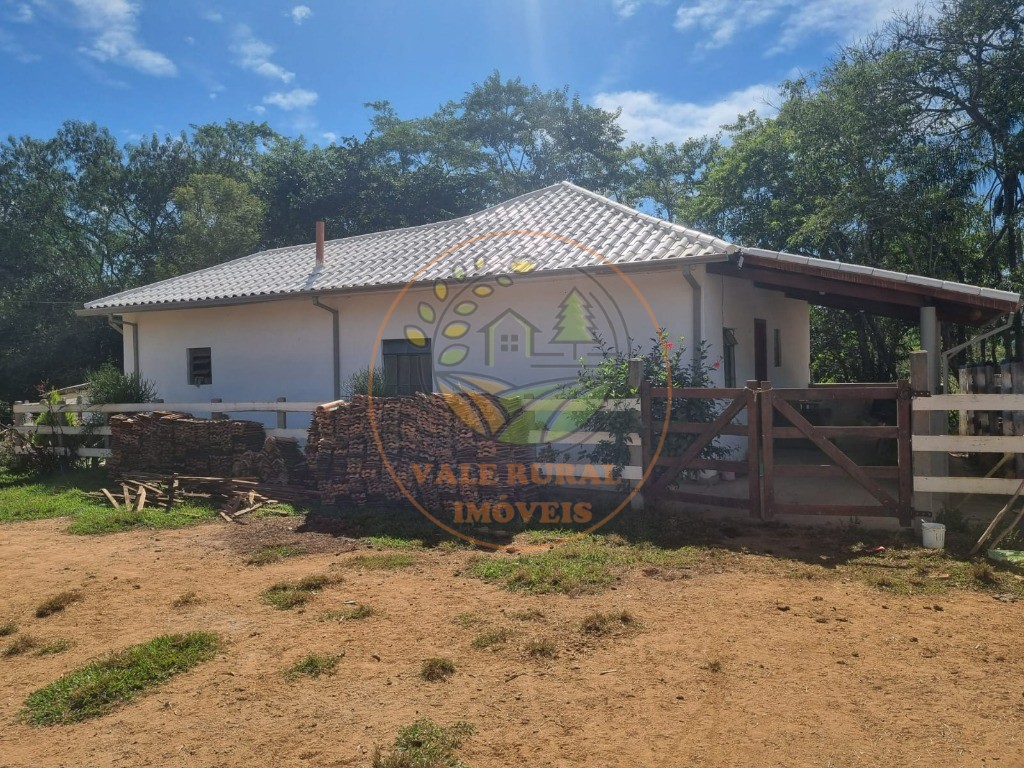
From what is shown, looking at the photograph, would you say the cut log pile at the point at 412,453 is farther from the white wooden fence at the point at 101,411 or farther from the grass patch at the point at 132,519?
the white wooden fence at the point at 101,411

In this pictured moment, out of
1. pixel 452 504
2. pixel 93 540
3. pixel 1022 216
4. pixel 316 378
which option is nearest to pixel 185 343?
pixel 316 378

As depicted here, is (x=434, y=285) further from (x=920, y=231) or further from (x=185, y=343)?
(x=920, y=231)

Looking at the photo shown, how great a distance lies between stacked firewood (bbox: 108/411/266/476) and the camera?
1081cm

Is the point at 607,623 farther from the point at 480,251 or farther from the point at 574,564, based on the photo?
the point at 480,251

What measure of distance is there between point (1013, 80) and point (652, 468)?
13.8 m

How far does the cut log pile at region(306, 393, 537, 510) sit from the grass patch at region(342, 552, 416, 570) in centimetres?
163

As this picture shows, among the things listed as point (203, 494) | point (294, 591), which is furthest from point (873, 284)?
point (203, 494)

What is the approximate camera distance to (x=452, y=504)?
27.3 feet

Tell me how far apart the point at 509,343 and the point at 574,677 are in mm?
7892

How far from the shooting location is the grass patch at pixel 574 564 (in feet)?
18.7

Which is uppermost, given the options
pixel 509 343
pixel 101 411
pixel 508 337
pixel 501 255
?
pixel 501 255

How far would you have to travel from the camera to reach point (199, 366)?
1521 centimetres

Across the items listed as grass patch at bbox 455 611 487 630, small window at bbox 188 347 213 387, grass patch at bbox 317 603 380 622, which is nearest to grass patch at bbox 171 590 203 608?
grass patch at bbox 317 603 380 622

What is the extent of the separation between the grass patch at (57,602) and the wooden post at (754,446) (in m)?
6.35
